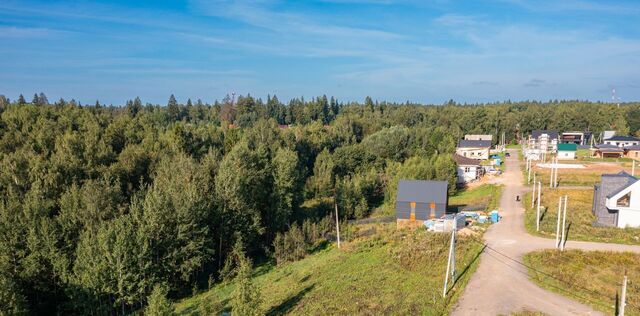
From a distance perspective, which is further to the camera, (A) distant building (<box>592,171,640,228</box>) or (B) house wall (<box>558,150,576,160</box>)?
(B) house wall (<box>558,150,576,160</box>)

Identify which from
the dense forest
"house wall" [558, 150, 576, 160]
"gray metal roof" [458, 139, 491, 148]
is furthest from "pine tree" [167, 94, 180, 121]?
"house wall" [558, 150, 576, 160]

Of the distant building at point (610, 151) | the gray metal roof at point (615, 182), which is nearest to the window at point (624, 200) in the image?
the gray metal roof at point (615, 182)

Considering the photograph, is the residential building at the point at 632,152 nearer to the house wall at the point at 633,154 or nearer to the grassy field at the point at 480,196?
the house wall at the point at 633,154

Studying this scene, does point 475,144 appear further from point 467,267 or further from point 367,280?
point 367,280

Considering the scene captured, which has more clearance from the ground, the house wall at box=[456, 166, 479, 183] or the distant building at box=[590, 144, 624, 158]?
the distant building at box=[590, 144, 624, 158]

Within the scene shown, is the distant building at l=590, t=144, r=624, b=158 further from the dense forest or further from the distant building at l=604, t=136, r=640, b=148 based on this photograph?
the dense forest

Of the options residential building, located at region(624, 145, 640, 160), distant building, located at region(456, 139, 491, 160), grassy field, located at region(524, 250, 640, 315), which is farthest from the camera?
distant building, located at region(456, 139, 491, 160)
